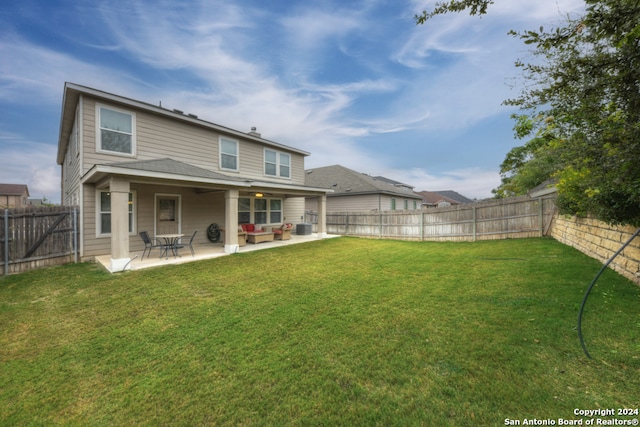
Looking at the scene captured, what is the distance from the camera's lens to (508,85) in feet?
15.8

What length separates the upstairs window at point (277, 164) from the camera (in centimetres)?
1318

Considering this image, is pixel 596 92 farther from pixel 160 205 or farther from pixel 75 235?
pixel 75 235

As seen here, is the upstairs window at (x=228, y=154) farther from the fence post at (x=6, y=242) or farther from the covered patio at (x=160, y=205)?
the fence post at (x=6, y=242)

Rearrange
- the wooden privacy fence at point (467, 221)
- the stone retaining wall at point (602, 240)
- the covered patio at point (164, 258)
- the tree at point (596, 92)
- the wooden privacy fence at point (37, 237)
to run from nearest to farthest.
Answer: the tree at point (596, 92) → the stone retaining wall at point (602, 240) → the wooden privacy fence at point (37, 237) → the covered patio at point (164, 258) → the wooden privacy fence at point (467, 221)

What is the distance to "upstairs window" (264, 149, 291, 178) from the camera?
13180 millimetres

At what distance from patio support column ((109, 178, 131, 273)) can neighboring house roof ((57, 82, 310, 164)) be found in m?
3.44

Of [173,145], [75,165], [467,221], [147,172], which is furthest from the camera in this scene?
[467,221]

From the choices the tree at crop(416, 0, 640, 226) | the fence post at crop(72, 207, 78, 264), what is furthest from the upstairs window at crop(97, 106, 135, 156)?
the tree at crop(416, 0, 640, 226)

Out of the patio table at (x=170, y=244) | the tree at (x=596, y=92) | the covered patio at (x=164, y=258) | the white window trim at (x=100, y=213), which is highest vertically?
the tree at (x=596, y=92)

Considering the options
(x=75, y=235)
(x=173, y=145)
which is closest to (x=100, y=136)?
(x=173, y=145)

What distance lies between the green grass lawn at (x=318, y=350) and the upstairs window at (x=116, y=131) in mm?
4600

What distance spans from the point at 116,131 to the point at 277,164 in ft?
22.8

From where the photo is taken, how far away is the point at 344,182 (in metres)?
20.9

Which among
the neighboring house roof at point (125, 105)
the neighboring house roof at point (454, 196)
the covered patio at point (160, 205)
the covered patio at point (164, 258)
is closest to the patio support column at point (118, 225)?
the covered patio at point (160, 205)
